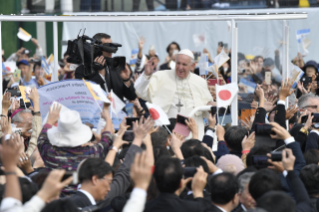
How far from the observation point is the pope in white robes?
6.80m

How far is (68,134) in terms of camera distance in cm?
412

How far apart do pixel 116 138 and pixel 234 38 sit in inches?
108

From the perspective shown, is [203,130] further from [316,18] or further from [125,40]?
[125,40]

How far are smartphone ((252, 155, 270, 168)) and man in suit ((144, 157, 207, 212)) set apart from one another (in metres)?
0.70

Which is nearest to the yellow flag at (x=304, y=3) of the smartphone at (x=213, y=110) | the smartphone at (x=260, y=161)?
the smartphone at (x=213, y=110)

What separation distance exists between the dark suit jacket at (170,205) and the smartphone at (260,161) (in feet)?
2.71

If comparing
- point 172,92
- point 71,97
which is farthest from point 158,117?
point 172,92

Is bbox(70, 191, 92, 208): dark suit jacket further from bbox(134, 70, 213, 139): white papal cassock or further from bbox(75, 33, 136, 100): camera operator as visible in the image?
bbox(134, 70, 213, 139): white papal cassock

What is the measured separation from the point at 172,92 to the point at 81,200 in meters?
3.53

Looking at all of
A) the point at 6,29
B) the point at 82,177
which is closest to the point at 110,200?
the point at 82,177

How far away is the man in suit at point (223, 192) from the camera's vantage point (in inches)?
133

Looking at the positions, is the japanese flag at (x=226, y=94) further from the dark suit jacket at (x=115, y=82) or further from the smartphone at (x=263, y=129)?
the smartphone at (x=263, y=129)

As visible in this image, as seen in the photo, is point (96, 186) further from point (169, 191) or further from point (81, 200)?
point (169, 191)

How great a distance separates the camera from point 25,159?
4285 millimetres
